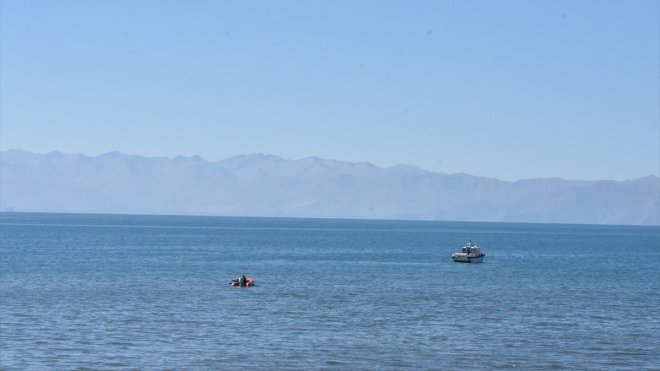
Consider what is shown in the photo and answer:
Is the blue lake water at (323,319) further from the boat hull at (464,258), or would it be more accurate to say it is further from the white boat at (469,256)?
the white boat at (469,256)

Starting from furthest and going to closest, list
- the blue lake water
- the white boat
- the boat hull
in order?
the white boat → the boat hull → the blue lake water

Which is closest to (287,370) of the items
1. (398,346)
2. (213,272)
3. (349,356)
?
(349,356)

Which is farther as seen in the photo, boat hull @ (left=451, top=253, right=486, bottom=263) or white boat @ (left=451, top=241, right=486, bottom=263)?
white boat @ (left=451, top=241, right=486, bottom=263)

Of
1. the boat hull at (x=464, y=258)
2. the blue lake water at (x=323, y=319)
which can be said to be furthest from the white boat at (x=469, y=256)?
the blue lake water at (x=323, y=319)

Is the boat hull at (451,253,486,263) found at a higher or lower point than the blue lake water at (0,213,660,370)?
higher

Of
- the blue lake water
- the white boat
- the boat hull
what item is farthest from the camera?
the white boat

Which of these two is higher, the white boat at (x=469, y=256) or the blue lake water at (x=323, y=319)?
the white boat at (x=469, y=256)

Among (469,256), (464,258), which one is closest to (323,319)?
(464,258)

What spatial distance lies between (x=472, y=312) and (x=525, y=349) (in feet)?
49.2

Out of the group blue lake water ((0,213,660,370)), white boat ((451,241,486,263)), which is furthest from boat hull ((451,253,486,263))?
blue lake water ((0,213,660,370))

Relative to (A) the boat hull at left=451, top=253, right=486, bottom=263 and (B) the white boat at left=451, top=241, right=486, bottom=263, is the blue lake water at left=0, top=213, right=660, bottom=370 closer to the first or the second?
(A) the boat hull at left=451, top=253, right=486, bottom=263

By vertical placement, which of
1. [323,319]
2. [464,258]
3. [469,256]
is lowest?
[323,319]

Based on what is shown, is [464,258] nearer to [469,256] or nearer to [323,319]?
[469,256]

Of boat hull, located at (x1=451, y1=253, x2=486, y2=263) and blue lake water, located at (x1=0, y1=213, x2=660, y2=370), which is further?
boat hull, located at (x1=451, y1=253, x2=486, y2=263)
